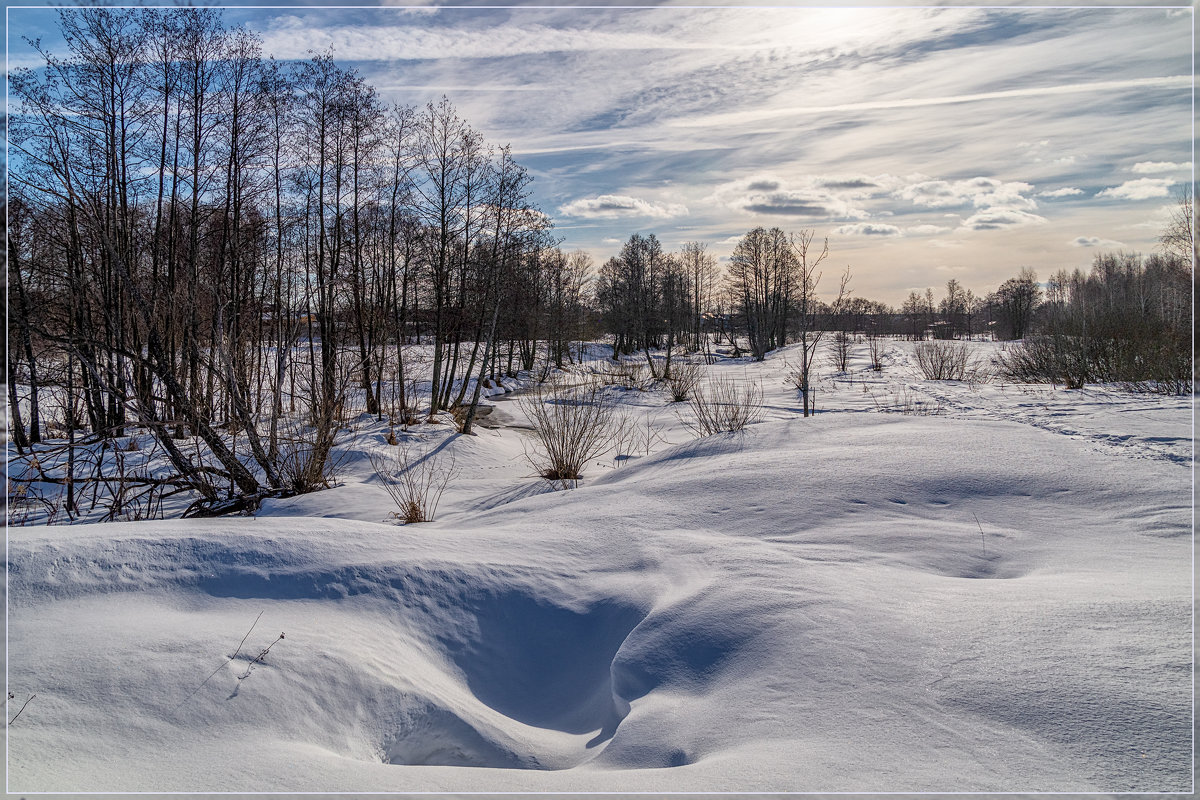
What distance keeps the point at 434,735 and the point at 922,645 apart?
6.91ft

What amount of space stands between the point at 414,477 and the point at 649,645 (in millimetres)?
8862

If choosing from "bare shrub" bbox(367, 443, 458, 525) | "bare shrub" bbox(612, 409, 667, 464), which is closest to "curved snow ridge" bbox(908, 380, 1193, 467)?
"bare shrub" bbox(612, 409, 667, 464)

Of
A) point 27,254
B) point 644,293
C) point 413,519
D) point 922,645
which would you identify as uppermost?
point 644,293

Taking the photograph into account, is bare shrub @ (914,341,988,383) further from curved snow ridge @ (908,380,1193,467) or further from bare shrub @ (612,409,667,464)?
bare shrub @ (612,409,667,464)

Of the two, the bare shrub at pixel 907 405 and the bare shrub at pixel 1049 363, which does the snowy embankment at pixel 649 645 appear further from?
the bare shrub at pixel 1049 363

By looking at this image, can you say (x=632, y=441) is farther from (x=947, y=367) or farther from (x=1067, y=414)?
(x=947, y=367)

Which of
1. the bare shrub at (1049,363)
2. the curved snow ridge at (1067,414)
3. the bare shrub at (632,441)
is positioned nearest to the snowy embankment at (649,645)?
the curved snow ridge at (1067,414)

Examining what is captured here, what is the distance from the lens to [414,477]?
433 inches

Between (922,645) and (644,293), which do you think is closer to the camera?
(922,645)

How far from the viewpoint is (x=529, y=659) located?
3244mm

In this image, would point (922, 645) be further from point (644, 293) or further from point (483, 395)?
point (644, 293)

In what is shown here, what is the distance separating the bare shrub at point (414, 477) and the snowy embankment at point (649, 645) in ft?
7.27

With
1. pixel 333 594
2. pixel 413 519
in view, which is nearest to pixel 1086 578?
pixel 333 594

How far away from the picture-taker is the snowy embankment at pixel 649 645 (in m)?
1.96
